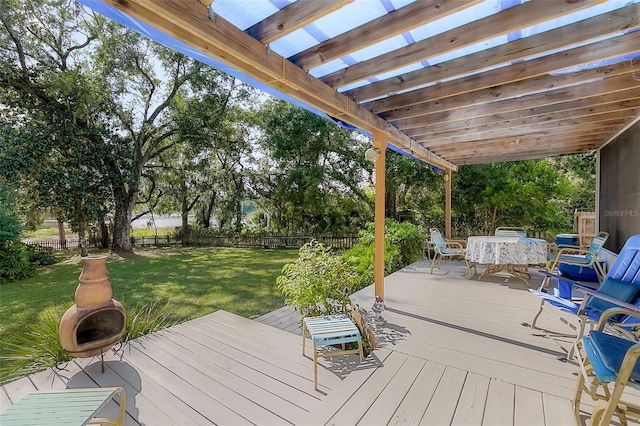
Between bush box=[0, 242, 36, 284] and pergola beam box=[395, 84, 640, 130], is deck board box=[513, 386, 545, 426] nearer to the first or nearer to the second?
pergola beam box=[395, 84, 640, 130]

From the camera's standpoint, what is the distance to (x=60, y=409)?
1.42m

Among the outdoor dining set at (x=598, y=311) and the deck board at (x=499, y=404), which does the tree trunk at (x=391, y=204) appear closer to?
the outdoor dining set at (x=598, y=311)

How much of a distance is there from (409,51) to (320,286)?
2.23 meters

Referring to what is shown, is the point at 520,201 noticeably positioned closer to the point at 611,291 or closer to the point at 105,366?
the point at 611,291

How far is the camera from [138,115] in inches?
445

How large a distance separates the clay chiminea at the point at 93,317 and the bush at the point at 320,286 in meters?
1.58

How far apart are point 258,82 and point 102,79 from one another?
10433 mm

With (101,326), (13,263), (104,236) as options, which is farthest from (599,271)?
(104,236)

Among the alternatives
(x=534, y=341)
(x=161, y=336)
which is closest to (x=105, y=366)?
(x=161, y=336)

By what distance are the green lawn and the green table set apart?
8.65 ft

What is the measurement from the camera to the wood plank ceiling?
5.74 feet

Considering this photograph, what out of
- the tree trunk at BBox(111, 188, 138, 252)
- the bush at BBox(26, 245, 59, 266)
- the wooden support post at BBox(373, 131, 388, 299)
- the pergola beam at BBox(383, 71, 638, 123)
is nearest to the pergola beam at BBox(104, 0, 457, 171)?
the wooden support post at BBox(373, 131, 388, 299)

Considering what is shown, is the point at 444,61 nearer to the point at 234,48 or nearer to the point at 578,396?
the point at 234,48

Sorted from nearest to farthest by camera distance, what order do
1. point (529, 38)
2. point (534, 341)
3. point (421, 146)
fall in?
1. point (529, 38)
2. point (534, 341)
3. point (421, 146)
